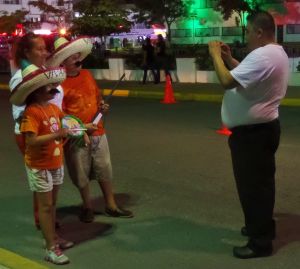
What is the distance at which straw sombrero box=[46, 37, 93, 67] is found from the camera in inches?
186

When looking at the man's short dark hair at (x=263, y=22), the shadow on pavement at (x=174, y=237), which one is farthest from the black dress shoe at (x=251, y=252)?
the man's short dark hair at (x=263, y=22)

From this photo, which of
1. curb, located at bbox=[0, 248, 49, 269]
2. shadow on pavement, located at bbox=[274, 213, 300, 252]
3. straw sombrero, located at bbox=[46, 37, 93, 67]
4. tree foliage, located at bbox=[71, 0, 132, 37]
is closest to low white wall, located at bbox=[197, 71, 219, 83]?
tree foliage, located at bbox=[71, 0, 132, 37]

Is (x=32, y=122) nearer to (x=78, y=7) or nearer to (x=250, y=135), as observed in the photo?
(x=250, y=135)

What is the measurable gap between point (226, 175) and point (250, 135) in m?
2.92

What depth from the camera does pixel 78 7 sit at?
26516 millimetres

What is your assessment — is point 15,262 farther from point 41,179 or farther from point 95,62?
point 95,62

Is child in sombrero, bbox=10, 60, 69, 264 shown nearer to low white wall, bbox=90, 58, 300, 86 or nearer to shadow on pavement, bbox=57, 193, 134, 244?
shadow on pavement, bbox=57, 193, 134, 244

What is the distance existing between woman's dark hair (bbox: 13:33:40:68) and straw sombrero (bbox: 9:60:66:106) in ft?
1.31

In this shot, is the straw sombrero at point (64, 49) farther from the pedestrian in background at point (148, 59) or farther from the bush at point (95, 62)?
the bush at point (95, 62)

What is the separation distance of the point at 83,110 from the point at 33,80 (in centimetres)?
105

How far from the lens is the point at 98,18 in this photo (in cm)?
2558

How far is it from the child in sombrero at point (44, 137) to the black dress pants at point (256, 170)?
4.34 ft

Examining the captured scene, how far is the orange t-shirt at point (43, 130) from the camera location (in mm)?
4074

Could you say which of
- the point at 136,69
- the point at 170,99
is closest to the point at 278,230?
the point at 170,99
